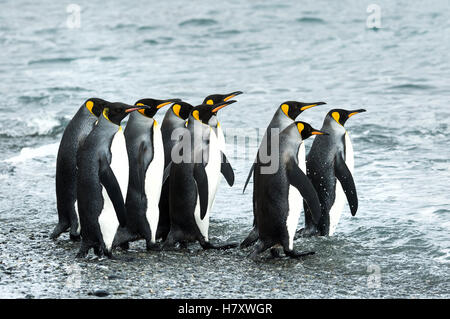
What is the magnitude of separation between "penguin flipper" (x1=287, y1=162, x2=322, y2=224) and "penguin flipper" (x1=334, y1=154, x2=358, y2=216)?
2.21 ft

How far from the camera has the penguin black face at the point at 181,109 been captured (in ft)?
21.0

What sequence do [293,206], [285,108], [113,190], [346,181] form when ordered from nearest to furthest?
[113,190]
[293,206]
[285,108]
[346,181]

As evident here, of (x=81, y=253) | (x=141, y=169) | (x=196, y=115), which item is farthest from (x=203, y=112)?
(x=81, y=253)

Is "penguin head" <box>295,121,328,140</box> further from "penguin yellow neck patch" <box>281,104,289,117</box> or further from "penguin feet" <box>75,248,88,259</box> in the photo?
"penguin feet" <box>75,248,88,259</box>

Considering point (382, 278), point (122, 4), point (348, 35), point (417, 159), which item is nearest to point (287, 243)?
point (382, 278)

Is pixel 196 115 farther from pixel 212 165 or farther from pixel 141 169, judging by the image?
pixel 141 169

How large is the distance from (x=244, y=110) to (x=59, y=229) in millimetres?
6456

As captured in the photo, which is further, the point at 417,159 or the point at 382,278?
the point at 417,159

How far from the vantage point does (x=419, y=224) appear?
6.82m

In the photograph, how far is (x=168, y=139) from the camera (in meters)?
6.41

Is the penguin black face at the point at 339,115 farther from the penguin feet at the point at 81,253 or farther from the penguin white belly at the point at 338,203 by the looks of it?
the penguin feet at the point at 81,253
